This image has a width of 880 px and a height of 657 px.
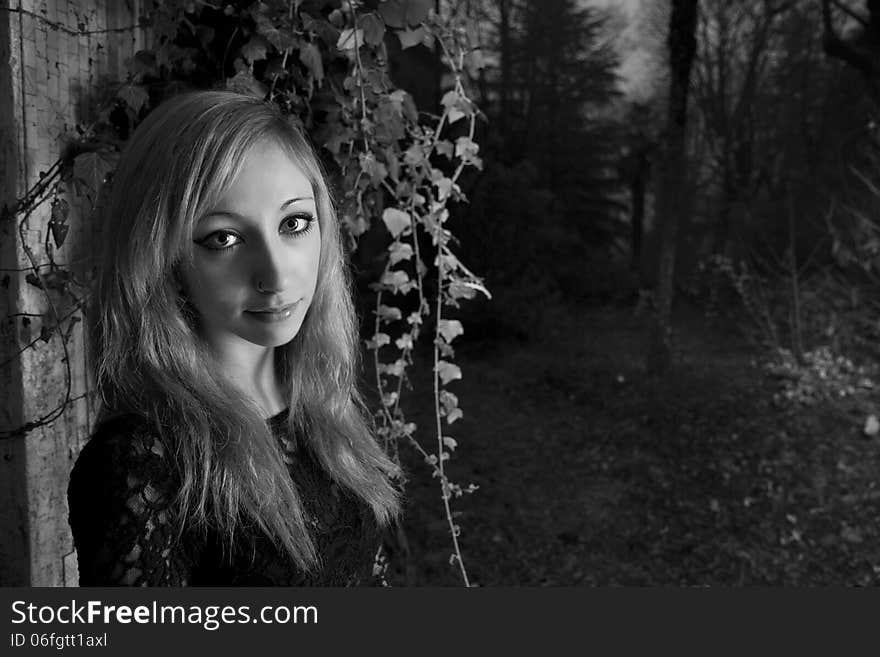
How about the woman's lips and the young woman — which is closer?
the young woman

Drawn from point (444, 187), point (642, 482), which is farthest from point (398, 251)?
point (642, 482)

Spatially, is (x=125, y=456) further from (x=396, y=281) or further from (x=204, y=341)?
(x=396, y=281)

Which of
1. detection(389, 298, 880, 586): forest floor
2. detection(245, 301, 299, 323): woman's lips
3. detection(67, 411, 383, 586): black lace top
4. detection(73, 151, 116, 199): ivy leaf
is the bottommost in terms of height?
detection(389, 298, 880, 586): forest floor

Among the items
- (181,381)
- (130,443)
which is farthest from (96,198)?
(130,443)

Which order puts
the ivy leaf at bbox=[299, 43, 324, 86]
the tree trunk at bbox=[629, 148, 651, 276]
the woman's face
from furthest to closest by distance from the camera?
the tree trunk at bbox=[629, 148, 651, 276]
the ivy leaf at bbox=[299, 43, 324, 86]
the woman's face

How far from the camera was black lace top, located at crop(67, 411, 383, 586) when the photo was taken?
88 cm

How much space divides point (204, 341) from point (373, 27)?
0.80 metres

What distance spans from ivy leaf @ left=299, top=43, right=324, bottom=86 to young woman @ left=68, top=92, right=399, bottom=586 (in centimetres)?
52

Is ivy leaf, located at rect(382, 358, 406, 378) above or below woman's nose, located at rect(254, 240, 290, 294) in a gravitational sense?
below

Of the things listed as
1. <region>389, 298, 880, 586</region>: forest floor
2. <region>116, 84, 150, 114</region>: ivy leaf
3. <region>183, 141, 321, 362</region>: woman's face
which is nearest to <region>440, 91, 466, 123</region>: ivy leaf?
<region>116, 84, 150, 114</region>: ivy leaf

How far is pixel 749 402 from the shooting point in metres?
5.79

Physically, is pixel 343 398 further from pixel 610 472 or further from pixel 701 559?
pixel 610 472

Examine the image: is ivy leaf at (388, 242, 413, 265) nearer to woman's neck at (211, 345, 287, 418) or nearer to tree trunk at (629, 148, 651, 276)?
woman's neck at (211, 345, 287, 418)

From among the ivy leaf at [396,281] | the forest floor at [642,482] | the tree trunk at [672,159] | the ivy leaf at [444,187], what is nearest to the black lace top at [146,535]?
the ivy leaf at [396,281]
